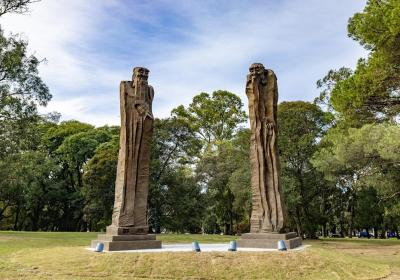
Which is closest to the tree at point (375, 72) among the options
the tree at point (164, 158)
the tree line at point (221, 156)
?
the tree line at point (221, 156)

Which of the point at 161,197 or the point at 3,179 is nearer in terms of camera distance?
the point at 3,179

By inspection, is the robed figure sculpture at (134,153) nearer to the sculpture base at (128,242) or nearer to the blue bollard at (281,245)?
the sculpture base at (128,242)

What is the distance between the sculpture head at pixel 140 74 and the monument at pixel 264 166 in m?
3.34

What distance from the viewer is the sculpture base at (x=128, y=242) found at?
1040 cm

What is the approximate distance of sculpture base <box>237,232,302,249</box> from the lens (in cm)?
1166

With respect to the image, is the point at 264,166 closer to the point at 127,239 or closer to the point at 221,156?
the point at 127,239

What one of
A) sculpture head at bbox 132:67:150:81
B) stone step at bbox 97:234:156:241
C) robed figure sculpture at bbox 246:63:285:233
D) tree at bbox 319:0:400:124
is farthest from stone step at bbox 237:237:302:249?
tree at bbox 319:0:400:124

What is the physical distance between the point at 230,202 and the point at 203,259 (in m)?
24.3

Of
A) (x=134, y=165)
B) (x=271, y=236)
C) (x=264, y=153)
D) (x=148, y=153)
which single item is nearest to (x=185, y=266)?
(x=271, y=236)

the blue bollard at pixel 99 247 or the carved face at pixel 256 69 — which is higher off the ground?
the carved face at pixel 256 69

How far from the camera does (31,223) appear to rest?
140ft

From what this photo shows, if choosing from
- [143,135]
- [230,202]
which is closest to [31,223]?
[230,202]

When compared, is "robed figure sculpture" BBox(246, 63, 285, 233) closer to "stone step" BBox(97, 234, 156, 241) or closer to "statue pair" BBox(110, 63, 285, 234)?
"statue pair" BBox(110, 63, 285, 234)

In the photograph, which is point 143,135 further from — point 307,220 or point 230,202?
point 230,202
